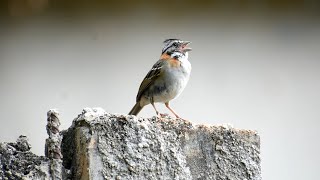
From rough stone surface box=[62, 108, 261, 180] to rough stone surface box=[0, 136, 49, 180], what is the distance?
96mm

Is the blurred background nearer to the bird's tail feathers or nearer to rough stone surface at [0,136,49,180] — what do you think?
the bird's tail feathers

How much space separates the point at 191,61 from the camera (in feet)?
18.5

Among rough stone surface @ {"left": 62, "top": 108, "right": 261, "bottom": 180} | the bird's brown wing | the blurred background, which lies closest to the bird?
the bird's brown wing

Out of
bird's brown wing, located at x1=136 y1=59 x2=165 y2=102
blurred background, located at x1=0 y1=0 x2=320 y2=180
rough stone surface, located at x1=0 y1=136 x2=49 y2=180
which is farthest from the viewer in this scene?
blurred background, located at x1=0 y1=0 x2=320 y2=180

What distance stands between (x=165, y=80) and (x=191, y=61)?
0.75 m

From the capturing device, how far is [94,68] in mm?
5379

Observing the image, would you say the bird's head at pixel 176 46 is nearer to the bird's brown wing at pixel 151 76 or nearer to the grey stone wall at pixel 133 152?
the bird's brown wing at pixel 151 76

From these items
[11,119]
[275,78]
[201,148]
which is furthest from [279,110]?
Result: [201,148]

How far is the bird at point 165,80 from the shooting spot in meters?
4.91

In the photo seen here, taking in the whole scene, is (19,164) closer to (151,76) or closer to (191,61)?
(151,76)

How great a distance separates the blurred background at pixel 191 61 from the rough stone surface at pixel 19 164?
252 cm

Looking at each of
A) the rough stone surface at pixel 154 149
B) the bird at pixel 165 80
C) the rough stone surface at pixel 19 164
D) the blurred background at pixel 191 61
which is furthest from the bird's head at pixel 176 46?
the rough stone surface at pixel 19 164

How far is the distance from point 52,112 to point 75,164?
16 centimetres

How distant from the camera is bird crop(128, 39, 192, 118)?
16.1 feet
